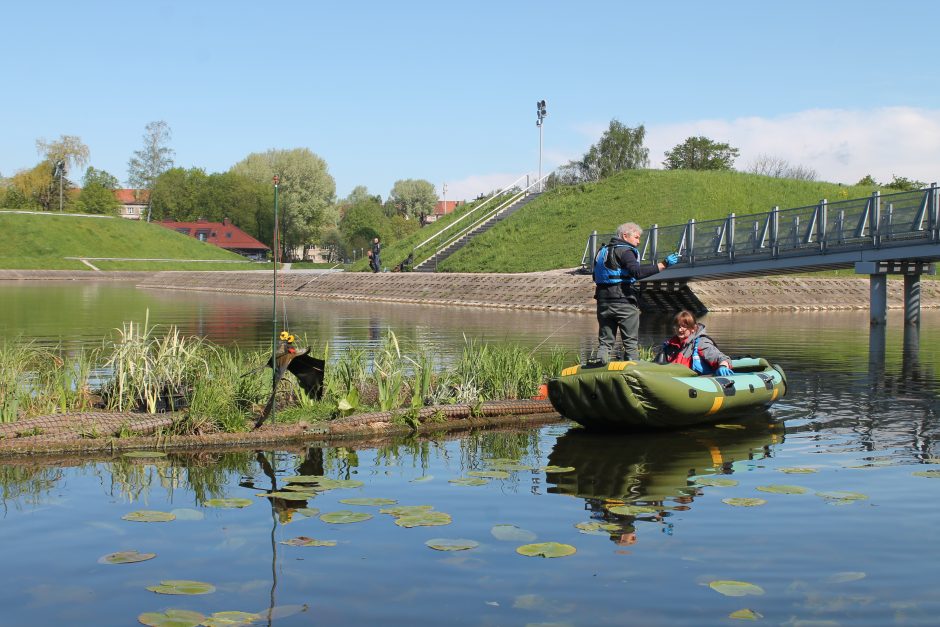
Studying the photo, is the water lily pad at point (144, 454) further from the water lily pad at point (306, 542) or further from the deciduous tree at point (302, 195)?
the deciduous tree at point (302, 195)

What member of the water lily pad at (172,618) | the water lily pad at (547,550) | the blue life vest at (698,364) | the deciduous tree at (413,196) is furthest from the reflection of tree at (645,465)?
the deciduous tree at (413,196)

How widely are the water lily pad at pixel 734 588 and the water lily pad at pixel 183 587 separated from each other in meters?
2.89

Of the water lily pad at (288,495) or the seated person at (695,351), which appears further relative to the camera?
the seated person at (695,351)

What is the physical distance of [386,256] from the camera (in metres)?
63.1

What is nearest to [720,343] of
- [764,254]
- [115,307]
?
[764,254]

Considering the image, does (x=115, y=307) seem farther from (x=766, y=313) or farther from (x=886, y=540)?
(x=886, y=540)

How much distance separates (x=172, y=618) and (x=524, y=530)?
271 centimetres

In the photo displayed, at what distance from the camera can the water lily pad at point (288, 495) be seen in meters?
8.21

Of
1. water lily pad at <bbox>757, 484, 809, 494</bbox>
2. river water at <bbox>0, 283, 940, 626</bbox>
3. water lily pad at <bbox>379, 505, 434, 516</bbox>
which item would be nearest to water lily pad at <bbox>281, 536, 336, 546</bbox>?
river water at <bbox>0, 283, 940, 626</bbox>

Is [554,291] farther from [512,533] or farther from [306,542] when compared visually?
[306,542]

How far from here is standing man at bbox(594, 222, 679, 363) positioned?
484 inches

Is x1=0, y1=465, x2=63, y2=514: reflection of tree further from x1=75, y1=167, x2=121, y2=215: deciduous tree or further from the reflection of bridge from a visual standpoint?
x1=75, y1=167, x2=121, y2=215: deciduous tree

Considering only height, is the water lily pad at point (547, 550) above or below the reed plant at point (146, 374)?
below

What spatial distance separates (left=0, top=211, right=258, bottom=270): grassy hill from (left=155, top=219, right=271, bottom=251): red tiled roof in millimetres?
18218
